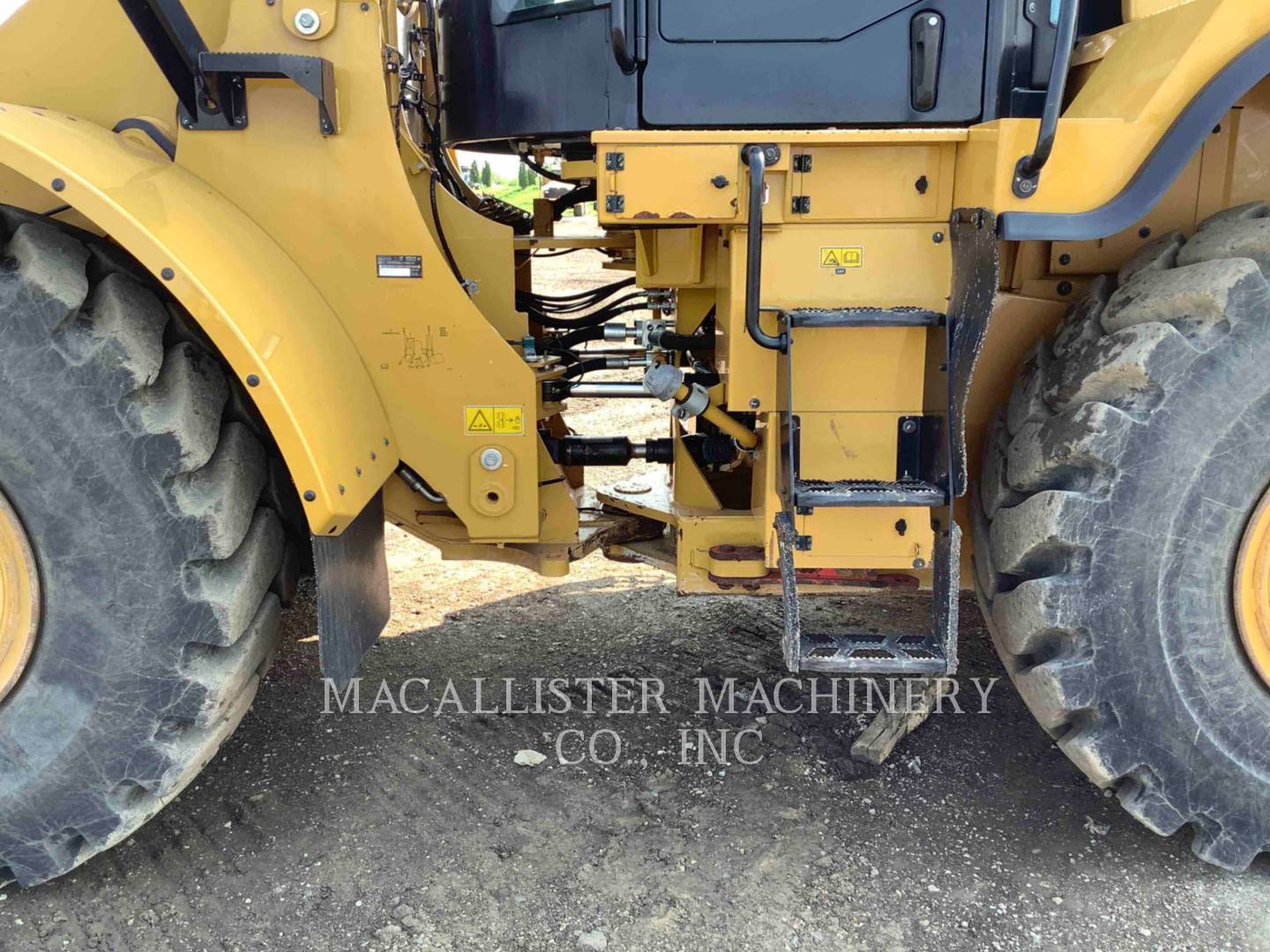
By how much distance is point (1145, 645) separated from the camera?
2125 mm

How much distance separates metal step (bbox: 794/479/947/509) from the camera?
222 cm

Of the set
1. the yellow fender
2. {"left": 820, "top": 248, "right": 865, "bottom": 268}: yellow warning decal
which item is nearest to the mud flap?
the yellow fender

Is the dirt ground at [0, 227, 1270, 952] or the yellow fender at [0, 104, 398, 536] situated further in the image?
the dirt ground at [0, 227, 1270, 952]

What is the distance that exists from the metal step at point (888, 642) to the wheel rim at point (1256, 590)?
1.92 feet

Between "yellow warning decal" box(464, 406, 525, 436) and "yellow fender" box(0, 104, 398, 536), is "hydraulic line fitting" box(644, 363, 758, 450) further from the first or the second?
"yellow fender" box(0, 104, 398, 536)

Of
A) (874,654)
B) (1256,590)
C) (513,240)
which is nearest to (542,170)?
(513,240)

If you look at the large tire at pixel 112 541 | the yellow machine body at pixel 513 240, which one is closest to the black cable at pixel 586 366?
the yellow machine body at pixel 513 240

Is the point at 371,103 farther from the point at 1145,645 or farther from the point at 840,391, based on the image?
the point at 1145,645

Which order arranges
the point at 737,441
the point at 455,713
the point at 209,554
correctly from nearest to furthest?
the point at 209,554 < the point at 737,441 < the point at 455,713

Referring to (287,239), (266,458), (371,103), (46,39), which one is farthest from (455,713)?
(46,39)

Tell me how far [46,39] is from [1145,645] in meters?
2.88

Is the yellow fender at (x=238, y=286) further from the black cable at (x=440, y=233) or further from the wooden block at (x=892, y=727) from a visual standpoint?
the wooden block at (x=892, y=727)

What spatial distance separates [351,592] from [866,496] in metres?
1.23

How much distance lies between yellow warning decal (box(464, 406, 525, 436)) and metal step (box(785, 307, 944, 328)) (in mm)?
718
